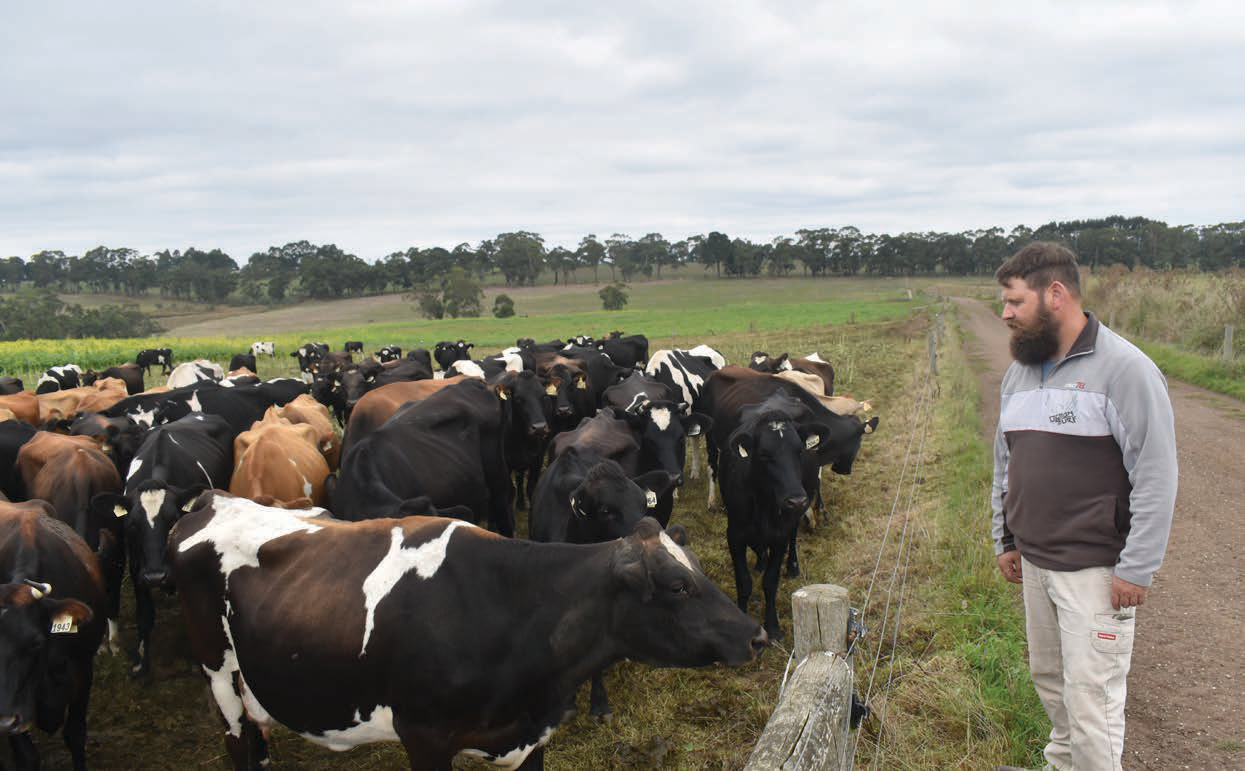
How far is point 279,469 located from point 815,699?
250 inches

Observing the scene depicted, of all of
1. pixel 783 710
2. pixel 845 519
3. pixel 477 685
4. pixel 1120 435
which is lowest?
pixel 845 519

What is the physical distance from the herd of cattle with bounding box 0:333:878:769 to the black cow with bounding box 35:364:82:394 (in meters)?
8.06

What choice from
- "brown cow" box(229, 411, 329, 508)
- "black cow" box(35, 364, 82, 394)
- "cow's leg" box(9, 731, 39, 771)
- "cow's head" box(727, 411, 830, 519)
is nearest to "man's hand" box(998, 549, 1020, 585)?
"cow's head" box(727, 411, 830, 519)

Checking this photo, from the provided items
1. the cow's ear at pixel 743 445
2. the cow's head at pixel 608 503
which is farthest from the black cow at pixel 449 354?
the cow's head at pixel 608 503

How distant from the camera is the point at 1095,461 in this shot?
3154 mm

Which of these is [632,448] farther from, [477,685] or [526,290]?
[526,290]

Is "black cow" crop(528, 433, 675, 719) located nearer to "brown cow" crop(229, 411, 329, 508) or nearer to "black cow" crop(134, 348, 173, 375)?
"brown cow" crop(229, 411, 329, 508)

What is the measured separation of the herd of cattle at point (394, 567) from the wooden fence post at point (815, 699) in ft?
1.23

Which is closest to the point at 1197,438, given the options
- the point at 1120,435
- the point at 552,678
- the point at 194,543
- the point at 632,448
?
the point at 632,448

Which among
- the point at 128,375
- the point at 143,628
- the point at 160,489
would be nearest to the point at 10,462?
the point at 143,628

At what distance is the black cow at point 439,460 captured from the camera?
609cm

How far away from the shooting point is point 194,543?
4.22m

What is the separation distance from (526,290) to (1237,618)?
104000mm

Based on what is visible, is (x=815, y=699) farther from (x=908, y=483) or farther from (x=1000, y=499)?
(x=908, y=483)
